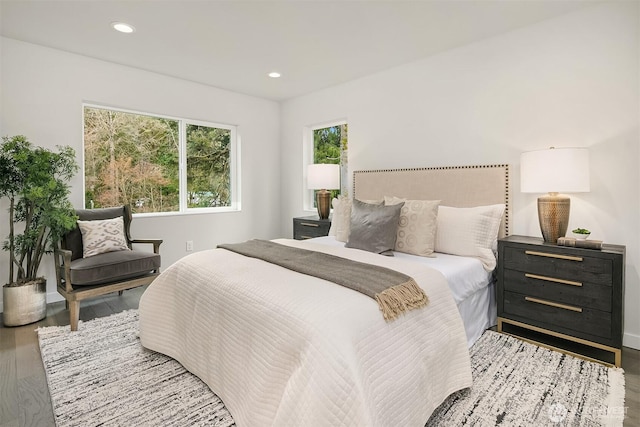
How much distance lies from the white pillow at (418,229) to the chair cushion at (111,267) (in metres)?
2.26

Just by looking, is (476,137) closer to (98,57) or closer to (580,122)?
(580,122)

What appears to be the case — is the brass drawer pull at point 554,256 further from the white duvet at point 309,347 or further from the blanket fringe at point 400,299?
the blanket fringe at point 400,299

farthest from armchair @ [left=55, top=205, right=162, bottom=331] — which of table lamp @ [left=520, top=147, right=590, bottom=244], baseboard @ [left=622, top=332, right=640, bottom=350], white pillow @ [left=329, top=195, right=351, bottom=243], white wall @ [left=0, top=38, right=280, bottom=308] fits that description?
baseboard @ [left=622, top=332, right=640, bottom=350]

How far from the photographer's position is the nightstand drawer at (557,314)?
215cm

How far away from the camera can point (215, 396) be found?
1840 mm

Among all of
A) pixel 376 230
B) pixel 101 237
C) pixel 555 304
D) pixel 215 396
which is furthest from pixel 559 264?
pixel 101 237

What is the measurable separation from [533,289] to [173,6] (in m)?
3.36

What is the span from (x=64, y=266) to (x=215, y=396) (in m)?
1.92

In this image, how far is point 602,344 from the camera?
7.04ft

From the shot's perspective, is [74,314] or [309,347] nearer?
[309,347]

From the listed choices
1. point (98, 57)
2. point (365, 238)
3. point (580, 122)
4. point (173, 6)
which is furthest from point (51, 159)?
point (580, 122)

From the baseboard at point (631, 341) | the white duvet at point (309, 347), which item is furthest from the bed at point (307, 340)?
the baseboard at point (631, 341)

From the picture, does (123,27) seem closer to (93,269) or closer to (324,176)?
(93,269)

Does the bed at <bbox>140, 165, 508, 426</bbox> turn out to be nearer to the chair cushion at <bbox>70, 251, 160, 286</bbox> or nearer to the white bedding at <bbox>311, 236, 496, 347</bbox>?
the white bedding at <bbox>311, 236, 496, 347</bbox>
